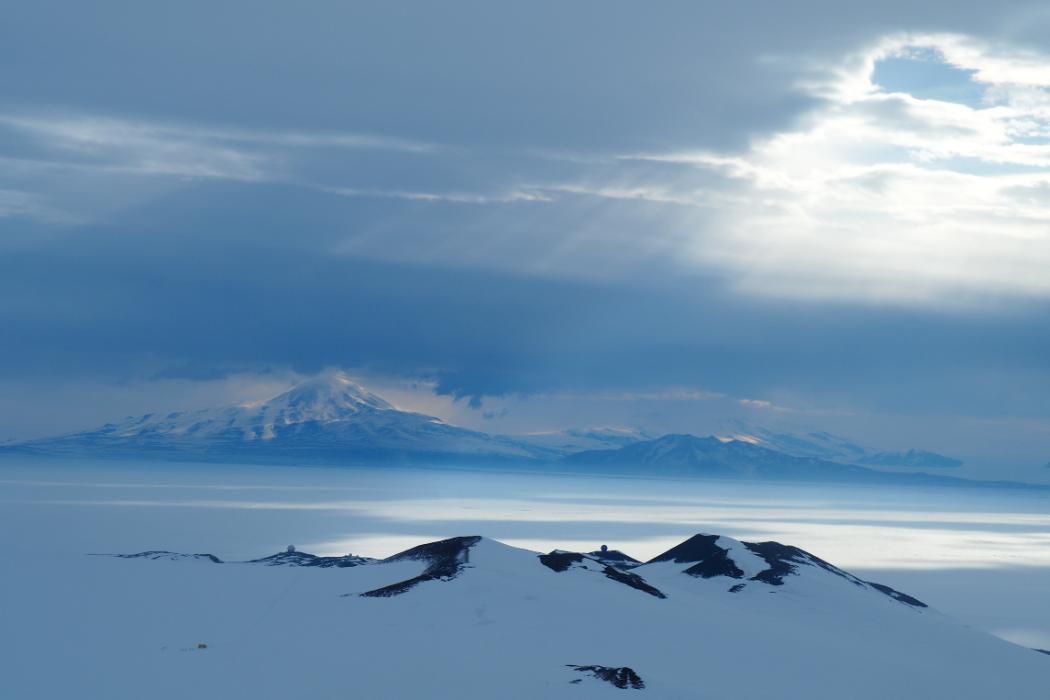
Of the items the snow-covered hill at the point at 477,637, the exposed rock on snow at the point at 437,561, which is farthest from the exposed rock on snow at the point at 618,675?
the exposed rock on snow at the point at 437,561

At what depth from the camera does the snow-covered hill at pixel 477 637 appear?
180 feet

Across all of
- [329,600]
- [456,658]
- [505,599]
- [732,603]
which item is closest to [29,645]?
[329,600]

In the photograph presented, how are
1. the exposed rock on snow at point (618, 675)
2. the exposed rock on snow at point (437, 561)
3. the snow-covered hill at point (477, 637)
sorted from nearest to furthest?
the exposed rock on snow at point (618, 675), the snow-covered hill at point (477, 637), the exposed rock on snow at point (437, 561)

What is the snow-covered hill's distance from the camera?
54938mm

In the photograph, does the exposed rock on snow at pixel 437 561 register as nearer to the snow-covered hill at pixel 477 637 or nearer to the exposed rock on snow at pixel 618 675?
the snow-covered hill at pixel 477 637

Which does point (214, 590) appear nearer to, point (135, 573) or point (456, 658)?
point (135, 573)

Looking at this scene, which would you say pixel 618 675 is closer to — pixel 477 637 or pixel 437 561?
pixel 477 637

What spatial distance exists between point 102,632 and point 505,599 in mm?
26588

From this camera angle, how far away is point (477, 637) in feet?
211

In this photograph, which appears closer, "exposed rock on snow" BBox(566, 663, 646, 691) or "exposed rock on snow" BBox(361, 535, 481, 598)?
"exposed rock on snow" BBox(566, 663, 646, 691)

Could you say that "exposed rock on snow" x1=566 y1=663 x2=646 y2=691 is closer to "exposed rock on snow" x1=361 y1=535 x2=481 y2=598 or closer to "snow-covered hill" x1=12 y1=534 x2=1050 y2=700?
"snow-covered hill" x1=12 y1=534 x2=1050 y2=700

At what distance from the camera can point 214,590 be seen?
3056 inches

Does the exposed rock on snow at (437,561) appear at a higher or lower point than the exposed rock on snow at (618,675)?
higher

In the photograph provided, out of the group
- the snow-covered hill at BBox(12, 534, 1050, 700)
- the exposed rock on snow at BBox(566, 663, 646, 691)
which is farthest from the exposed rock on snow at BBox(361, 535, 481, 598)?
the exposed rock on snow at BBox(566, 663, 646, 691)
